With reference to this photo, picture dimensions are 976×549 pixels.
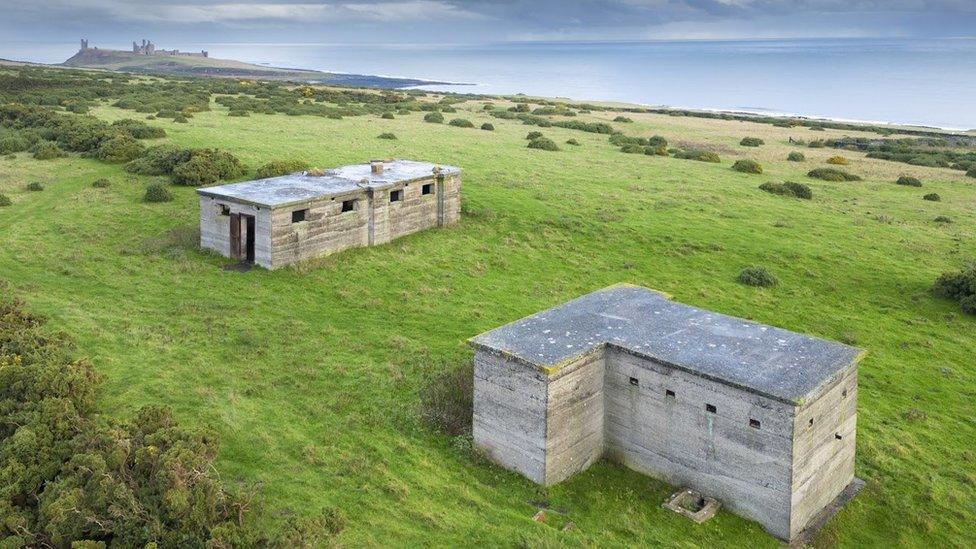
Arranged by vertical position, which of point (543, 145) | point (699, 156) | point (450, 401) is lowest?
point (450, 401)

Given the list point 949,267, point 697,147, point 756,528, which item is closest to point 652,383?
point 756,528

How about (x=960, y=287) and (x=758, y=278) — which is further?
(x=758, y=278)

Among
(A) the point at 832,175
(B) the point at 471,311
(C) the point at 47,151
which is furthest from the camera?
(A) the point at 832,175

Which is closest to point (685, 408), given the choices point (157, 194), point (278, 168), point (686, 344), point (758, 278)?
point (686, 344)

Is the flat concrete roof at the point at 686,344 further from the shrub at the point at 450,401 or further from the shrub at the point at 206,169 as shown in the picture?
the shrub at the point at 206,169

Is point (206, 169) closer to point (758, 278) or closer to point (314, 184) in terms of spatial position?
point (314, 184)

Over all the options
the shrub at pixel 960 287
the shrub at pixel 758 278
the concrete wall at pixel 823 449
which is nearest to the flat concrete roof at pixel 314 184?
the shrub at pixel 758 278

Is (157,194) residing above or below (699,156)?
below
